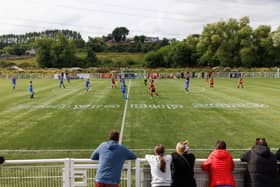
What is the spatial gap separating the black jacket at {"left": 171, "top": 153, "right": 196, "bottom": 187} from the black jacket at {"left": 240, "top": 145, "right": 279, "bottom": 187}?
3.81 feet

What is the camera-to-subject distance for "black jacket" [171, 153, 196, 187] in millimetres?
7105

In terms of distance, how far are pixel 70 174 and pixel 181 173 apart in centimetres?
212

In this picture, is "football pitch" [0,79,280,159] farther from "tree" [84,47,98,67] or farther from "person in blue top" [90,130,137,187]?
"tree" [84,47,98,67]

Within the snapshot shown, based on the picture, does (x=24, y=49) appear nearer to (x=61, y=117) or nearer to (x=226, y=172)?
(x=61, y=117)

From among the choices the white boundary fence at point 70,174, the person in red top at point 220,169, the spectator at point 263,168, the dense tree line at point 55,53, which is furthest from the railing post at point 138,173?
the dense tree line at point 55,53

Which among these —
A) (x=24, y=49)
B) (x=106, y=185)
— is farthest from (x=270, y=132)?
(x=24, y=49)

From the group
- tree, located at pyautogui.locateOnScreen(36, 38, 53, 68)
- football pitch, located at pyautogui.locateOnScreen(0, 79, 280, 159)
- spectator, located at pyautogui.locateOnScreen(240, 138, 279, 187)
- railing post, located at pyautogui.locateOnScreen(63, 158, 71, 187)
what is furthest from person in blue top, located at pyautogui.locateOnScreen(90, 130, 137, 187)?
tree, located at pyautogui.locateOnScreen(36, 38, 53, 68)

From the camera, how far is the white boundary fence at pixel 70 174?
25.2 feet

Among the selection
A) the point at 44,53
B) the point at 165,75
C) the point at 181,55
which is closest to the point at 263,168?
the point at 165,75

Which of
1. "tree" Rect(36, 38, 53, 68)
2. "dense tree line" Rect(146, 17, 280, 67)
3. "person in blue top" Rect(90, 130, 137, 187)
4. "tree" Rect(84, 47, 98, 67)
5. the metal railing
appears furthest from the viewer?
"tree" Rect(84, 47, 98, 67)

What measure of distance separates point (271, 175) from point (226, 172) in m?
0.80

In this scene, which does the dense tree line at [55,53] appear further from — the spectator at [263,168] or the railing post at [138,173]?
the spectator at [263,168]

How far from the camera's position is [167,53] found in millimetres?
126500

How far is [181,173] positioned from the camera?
7.12 m
